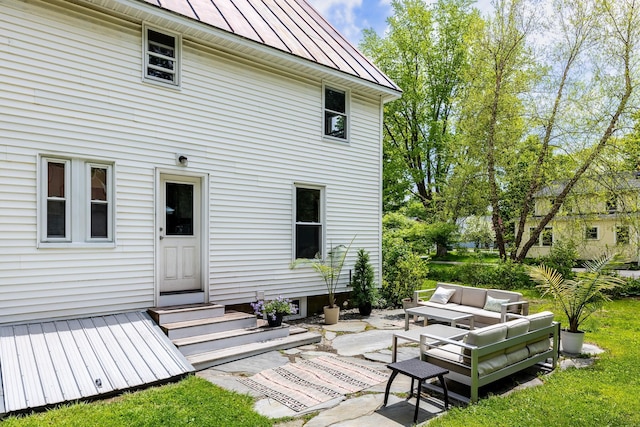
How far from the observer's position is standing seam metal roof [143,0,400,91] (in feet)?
23.7

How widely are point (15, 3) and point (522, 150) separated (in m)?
15.0

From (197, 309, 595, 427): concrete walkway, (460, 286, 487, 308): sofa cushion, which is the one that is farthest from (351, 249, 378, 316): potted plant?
(460, 286, 487, 308): sofa cushion

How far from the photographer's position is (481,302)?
8062 mm

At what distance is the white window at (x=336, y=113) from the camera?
9.31m

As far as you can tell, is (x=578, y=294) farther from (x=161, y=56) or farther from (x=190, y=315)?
(x=161, y=56)

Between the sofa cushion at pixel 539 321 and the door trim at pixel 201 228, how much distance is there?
5.23 metres

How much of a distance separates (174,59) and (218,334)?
4753 millimetres

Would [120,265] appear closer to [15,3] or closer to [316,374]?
[316,374]

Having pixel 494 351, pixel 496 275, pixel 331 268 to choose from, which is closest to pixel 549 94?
pixel 496 275

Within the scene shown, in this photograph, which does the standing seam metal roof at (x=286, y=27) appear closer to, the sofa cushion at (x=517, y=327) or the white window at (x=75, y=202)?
the white window at (x=75, y=202)

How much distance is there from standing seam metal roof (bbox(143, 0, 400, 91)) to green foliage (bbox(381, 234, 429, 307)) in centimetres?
430

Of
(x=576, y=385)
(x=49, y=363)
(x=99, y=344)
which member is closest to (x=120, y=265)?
(x=99, y=344)

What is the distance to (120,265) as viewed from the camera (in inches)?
246

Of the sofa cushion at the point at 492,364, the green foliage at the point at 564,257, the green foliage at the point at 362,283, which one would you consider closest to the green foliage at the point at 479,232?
the green foliage at the point at 564,257
